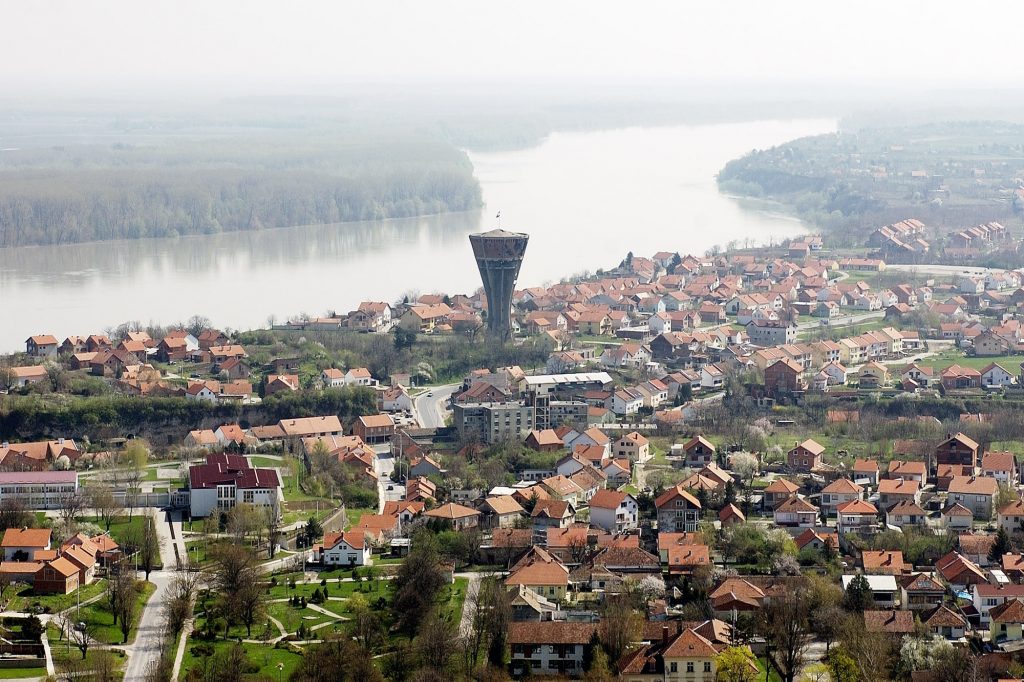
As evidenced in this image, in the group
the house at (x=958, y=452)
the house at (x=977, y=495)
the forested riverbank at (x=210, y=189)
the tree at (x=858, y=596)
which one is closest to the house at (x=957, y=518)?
the house at (x=977, y=495)

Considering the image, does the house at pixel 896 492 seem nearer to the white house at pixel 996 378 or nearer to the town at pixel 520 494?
the town at pixel 520 494

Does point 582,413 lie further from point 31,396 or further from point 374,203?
point 374,203

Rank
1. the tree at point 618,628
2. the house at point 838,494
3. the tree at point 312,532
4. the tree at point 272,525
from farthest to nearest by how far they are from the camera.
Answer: the house at point 838,494
the tree at point 312,532
the tree at point 272,525
the tree at point 618,628

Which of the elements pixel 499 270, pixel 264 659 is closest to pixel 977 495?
pixel 264 659

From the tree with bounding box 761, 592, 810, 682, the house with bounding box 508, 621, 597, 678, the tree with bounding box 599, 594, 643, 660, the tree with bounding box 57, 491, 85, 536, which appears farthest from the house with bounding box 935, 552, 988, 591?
the tree with bounding box 57, 491, 85, 536

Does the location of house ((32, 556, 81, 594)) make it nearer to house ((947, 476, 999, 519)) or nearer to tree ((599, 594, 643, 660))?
tree ((599, 594, 643, 660))

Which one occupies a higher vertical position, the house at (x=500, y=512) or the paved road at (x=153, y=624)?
the paved road at (x=153, y=624)

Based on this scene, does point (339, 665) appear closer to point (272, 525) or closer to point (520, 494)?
point (272, 525)
